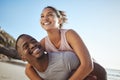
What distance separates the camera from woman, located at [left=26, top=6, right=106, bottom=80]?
34.7 inches

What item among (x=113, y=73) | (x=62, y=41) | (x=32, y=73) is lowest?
(x=113, y=73)

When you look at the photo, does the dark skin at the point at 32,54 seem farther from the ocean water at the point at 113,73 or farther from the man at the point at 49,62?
the ocean water at the point at 113,73

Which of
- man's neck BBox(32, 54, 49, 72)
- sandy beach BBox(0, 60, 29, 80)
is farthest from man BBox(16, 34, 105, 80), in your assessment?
sandy beach BBox(0, 60, 29, 80)

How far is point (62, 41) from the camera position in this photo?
1013mm

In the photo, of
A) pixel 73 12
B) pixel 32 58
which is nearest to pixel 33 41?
pixel 32 58

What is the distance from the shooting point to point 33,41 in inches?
36.6

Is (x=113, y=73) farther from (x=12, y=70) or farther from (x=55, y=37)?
(x=55, y=37)

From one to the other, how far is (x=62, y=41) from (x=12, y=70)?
40.8 inches

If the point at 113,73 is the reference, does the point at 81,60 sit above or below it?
above

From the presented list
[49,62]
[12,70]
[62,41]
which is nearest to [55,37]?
[62,41]

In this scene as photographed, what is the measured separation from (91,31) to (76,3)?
23 centimetres

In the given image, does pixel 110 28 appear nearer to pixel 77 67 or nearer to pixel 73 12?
pixel 73 12

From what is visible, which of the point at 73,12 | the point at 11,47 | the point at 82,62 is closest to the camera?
the point at 82,62

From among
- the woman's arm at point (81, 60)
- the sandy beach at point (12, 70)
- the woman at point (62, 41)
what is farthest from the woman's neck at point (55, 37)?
the sandy beach at point (12, 70)
